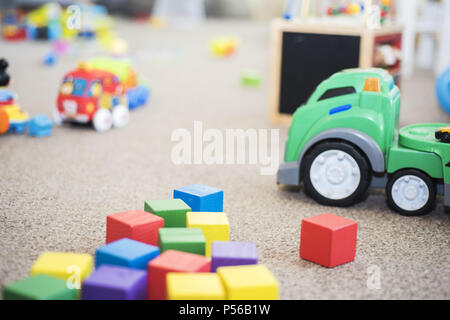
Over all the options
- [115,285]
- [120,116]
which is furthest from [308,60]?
[115,285]

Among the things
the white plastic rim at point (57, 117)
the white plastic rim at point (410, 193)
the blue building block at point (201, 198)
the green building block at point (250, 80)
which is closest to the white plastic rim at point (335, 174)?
the white plastic rim at point (410, 193)

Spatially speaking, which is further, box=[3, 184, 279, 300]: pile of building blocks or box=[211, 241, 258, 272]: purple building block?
box=[211, 241, 258, 272]: purple building block

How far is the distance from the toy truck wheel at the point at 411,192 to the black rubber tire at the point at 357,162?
0.07 metres

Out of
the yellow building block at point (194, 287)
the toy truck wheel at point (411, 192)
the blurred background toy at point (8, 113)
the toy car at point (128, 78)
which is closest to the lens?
the yellow building block at point (194, 287)

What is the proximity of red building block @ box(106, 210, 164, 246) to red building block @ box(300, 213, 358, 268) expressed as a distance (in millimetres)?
319

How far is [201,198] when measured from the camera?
4.62ft

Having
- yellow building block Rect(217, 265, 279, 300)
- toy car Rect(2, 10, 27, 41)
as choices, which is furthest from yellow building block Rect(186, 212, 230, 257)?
toy car Rect(2, 10, 27, 41)

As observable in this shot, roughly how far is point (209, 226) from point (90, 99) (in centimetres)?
115

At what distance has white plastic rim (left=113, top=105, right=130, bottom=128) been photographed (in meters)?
2.36

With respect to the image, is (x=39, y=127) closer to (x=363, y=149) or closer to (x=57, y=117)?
(x=57, y=117)

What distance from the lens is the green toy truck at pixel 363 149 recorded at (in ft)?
4.94

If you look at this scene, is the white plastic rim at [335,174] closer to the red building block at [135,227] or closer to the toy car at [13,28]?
the red building block at [135,227]

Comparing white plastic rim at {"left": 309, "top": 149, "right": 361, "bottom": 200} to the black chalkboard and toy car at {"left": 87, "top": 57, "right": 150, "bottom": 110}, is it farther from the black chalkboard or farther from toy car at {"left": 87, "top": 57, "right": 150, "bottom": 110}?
toy car at {"left": 87, "top": 57, "right": 150, "bottom": 110}
